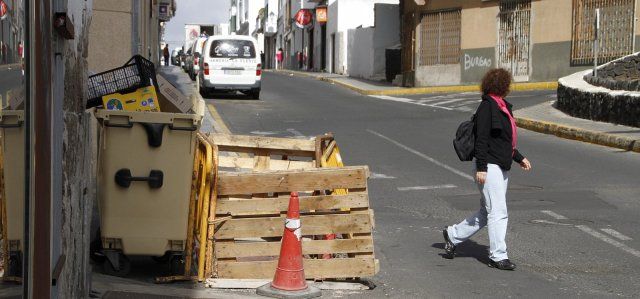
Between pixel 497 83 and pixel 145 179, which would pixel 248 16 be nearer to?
pixel 497 83

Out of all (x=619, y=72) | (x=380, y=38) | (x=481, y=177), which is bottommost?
(x=481, y=177)

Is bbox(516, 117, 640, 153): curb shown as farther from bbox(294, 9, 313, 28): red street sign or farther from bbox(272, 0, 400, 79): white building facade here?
bbox(294, 9, 313, 28): red street sign

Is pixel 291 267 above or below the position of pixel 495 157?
below

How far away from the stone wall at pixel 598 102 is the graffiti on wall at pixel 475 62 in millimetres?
11232

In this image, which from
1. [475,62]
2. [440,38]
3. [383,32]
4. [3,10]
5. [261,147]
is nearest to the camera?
[3,10]

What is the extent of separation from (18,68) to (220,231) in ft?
12.8

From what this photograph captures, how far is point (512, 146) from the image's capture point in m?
7.33

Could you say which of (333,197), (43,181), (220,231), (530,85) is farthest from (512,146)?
(530,85)

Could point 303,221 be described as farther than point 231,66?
No

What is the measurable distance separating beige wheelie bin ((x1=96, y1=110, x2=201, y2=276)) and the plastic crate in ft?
1.24

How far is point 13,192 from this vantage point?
8.98 ft

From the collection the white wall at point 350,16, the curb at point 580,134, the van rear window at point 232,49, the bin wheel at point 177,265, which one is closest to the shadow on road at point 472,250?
the bin wheel at point 177,265

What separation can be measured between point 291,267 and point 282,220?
0.45 meters

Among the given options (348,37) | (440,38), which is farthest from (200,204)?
(348,37)
